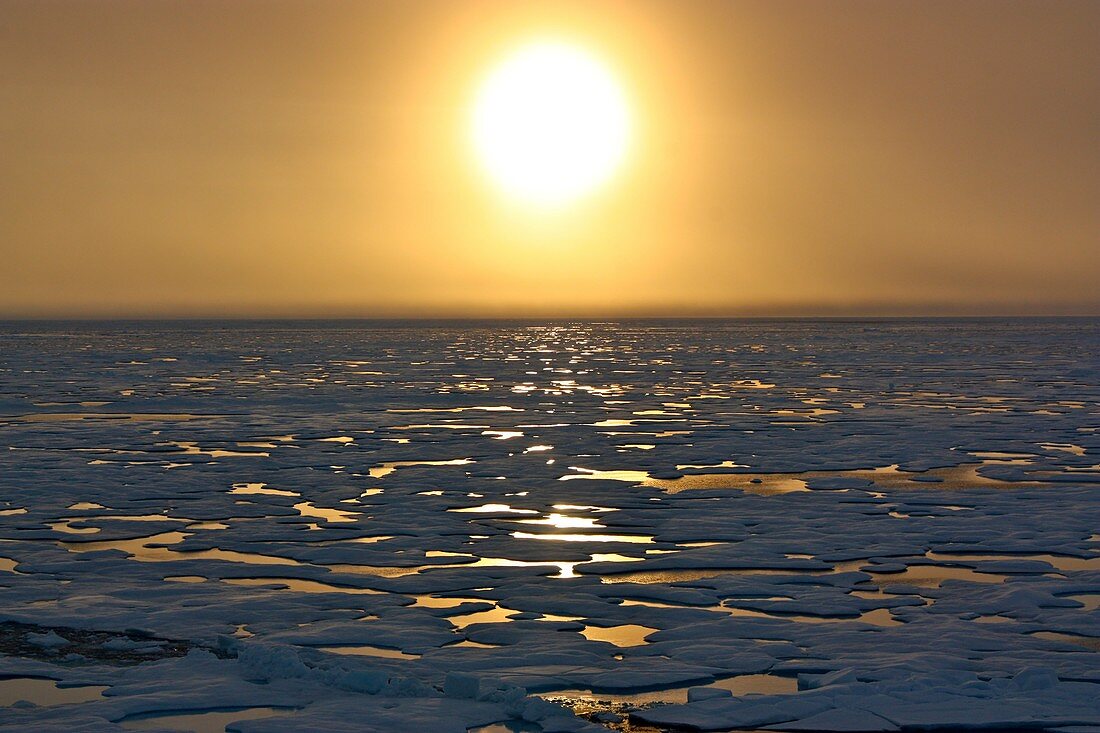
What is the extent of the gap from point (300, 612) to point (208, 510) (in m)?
3.92

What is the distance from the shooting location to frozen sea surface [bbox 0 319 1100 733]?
5094 millimetres

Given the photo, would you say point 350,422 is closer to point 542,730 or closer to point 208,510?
point 208,510

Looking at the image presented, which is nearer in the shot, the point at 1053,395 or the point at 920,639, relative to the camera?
the point at 920,639

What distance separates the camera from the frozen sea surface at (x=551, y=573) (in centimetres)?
509

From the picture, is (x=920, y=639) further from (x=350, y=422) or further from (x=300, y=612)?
(x=350, y=422)

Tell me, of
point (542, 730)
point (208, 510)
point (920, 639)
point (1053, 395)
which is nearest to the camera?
point (542, 730)

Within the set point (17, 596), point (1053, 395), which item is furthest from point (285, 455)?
point (1053, 395)

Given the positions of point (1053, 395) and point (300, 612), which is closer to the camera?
point (300, 612)

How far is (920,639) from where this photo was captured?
19.7 feet

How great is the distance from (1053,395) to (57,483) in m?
18.9

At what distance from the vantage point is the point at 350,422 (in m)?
17.8

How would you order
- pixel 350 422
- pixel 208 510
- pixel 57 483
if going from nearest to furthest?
pixel 208 510 → pixel 57 483 → pixel 350 422

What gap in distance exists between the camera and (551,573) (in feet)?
25.2

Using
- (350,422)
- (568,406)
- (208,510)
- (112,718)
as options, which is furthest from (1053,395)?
(112,718)
